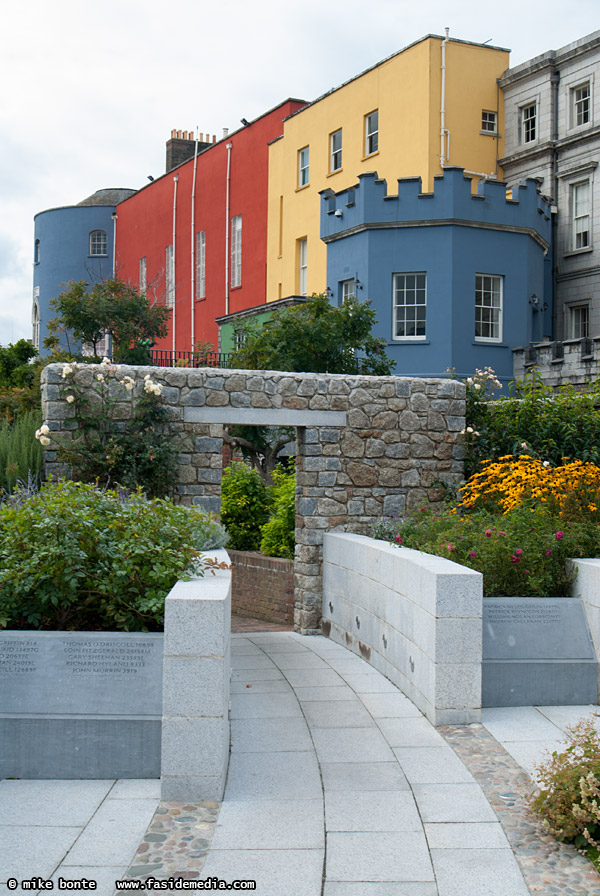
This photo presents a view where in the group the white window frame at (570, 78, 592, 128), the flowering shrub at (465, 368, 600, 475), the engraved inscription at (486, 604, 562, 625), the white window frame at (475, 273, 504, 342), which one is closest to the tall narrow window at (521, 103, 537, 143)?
the white window frame at (570, 78, 592, 128)

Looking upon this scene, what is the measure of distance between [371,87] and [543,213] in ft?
17.4

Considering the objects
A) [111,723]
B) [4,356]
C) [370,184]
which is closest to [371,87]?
[370,184]

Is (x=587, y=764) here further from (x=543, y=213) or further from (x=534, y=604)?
(x=543, y=213)

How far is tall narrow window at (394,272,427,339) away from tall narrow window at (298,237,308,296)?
5.02m

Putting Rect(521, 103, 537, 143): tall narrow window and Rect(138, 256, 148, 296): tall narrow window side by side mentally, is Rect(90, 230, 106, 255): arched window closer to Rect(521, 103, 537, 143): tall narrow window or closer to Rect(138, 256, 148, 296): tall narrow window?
Rect(138, 256, 148, 296): tall narrow window

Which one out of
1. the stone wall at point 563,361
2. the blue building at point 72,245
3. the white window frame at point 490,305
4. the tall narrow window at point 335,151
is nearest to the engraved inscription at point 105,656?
the stone wall at point 563,361

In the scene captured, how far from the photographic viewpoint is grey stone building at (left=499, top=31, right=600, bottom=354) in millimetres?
20797

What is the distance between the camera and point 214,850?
4219mm

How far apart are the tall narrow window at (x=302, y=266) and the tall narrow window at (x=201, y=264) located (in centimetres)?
648

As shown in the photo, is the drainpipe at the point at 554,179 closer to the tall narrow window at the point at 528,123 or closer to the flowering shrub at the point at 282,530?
the tall narrow window at the point at 528,123

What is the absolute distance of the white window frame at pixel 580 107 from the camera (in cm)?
2092

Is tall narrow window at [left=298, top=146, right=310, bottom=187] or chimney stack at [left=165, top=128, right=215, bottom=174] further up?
chimney stack at [left=165, top=128, right=215, bottom=174]

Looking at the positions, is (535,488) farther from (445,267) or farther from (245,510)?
(445,267)

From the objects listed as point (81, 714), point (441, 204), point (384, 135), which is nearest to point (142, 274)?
point (384, 135)
